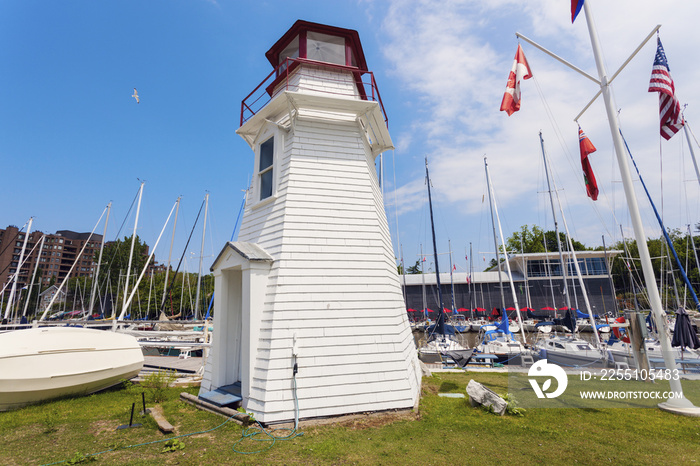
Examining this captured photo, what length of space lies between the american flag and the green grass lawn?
6.78m

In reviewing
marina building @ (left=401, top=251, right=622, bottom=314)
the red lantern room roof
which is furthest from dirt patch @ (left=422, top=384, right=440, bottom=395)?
marina building @ (left=401, top=251, right=622, bottom=314)

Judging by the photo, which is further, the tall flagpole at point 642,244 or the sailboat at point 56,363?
the sailboat at point 56,363

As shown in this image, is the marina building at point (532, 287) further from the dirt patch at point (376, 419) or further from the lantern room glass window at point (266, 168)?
the dirt patch at point (376, 419)

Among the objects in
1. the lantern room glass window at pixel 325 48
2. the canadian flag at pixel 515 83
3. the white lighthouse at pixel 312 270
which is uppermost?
the lantern room glass window at pixel 325 48

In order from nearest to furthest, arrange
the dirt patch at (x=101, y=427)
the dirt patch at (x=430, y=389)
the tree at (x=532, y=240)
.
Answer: the dirt patch at (x=101, y=427), the dirt patch at (x=430, y=389), the tree at (x=532, y=240)

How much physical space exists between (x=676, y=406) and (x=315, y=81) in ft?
40.3

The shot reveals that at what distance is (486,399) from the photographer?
774 cm

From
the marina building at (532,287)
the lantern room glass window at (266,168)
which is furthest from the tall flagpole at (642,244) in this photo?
the marina building at (532,287)

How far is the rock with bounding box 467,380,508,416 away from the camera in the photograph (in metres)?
7.46

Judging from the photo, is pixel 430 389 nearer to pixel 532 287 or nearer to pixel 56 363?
pixel 56 363

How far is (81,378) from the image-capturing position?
29.7 ft

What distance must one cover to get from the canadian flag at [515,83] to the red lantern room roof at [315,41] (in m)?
4.97

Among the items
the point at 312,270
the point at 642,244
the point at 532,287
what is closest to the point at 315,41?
the point at 312,270

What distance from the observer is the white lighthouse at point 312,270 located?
282 inches
